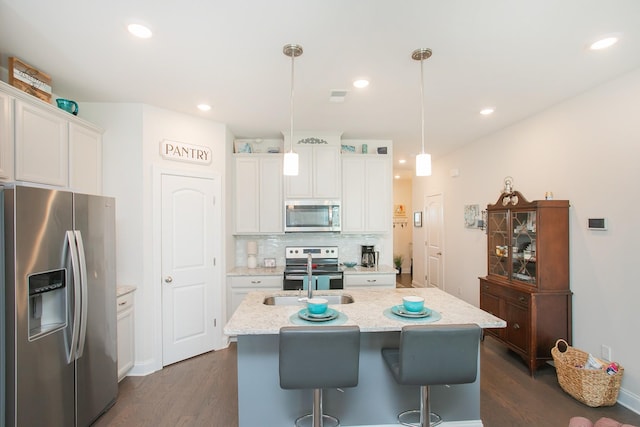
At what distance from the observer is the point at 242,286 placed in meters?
3.78

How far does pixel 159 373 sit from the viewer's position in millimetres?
3027

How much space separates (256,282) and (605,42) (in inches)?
151

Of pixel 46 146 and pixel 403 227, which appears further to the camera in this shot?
pixel 403 227

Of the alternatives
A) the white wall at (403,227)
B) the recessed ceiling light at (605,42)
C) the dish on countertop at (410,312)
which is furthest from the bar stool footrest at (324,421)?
the white wall at (403,227)

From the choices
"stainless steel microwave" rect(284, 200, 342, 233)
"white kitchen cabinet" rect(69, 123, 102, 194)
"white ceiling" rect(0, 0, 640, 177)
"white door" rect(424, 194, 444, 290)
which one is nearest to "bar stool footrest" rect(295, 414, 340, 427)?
"stainless steel microwave" rect(284, 200, 342, 233)

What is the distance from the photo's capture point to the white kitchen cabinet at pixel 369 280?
3.88 meters

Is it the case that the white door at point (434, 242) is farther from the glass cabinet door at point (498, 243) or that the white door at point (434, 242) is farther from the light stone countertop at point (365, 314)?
the light stone countertop at point (365, 314)

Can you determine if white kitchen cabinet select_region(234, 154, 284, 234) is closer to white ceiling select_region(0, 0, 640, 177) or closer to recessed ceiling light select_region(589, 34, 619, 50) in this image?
white ceiling select_region(0, 0, 640, 177)

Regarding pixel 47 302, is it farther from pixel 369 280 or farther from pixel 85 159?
pixel 369 280

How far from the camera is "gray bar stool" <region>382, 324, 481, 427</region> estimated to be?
1.63m

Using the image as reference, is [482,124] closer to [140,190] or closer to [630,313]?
[630,313]

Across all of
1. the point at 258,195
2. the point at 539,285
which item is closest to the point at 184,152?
the point at 258,195

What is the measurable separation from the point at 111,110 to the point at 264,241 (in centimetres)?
237

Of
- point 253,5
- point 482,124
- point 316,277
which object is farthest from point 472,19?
point 316,277
